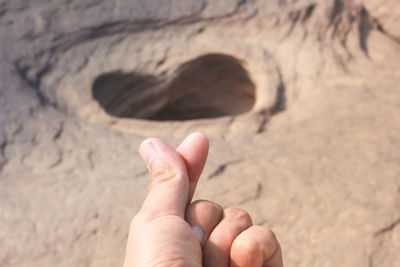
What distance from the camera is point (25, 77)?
2367 millimetres

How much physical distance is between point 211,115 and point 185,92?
317 mm

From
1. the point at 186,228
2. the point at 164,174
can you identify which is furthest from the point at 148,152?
the point at 186,228

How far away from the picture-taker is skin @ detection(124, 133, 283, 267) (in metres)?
0.79

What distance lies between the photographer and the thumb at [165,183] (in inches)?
33.8

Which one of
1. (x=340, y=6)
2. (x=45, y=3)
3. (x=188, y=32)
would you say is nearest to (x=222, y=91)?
(x=188, y=32)

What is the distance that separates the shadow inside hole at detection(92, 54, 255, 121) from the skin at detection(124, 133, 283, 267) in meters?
1.70

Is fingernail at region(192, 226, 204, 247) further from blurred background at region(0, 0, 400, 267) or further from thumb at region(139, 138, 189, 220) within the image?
blurred background at region(0, 0, 400, 267)

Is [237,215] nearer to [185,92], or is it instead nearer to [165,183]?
[165,183]

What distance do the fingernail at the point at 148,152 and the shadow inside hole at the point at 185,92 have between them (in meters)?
1.64

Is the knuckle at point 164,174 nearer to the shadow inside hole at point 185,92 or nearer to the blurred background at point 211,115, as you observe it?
the blurred background at point 211,115

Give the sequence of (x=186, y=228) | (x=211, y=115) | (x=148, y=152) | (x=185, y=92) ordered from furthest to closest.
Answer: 1. (x=211, y=115)
2. (x=185, y=92)
3. (x=148, y=152)
4. (x=186, y=228)

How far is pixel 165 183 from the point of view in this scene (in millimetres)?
887

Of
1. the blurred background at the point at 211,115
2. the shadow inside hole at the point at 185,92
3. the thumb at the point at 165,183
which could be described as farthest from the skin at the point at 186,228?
the shadow inside hole at the point at 185,92

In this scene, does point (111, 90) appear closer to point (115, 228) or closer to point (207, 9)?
point (207, 9)
